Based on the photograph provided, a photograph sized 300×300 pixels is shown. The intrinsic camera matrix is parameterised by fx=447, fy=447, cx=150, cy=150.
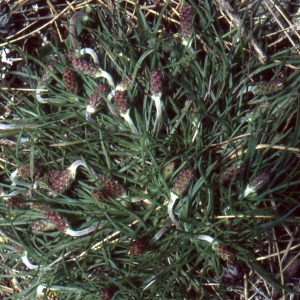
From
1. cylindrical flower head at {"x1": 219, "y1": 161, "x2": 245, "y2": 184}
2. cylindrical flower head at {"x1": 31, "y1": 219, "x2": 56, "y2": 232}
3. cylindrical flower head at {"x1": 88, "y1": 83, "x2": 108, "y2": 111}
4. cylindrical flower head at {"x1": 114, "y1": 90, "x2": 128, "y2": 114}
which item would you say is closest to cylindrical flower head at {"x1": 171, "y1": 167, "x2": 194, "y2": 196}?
cylindrical flower head at {"x1": 219, "y1": 161, "x2": 245, "y2": 184}

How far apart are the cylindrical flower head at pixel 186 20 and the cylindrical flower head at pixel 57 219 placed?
0.94 metres

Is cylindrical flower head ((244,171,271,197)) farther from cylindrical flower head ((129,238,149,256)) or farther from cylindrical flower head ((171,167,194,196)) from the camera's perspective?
cylindrical flower head ((129,238,149,256))

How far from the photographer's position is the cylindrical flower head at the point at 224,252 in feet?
5.87

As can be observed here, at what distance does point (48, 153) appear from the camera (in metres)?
1.99

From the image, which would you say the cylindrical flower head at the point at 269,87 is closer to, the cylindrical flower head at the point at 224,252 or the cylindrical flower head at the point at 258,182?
Result: the cylindrical flower head at the point at 258,182

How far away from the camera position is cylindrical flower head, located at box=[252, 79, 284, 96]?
73.9 inches

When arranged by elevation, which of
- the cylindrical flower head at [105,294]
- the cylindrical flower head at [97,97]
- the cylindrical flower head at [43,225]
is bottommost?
the cylindrical flower head at [105,294]

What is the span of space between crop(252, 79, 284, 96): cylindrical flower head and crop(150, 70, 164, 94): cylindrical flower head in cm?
41

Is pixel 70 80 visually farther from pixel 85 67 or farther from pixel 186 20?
pixel 186 20

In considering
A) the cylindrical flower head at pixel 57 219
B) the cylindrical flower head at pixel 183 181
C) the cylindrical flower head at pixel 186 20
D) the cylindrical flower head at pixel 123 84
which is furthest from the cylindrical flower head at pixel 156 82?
the cylindrical flower head at pixel 57 219

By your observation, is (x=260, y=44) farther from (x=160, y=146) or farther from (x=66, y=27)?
(x=66, y=27)

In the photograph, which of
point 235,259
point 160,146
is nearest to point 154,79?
point 160,146

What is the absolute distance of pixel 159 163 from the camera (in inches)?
75.2

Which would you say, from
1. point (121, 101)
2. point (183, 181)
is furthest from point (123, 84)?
point (183, 181)
